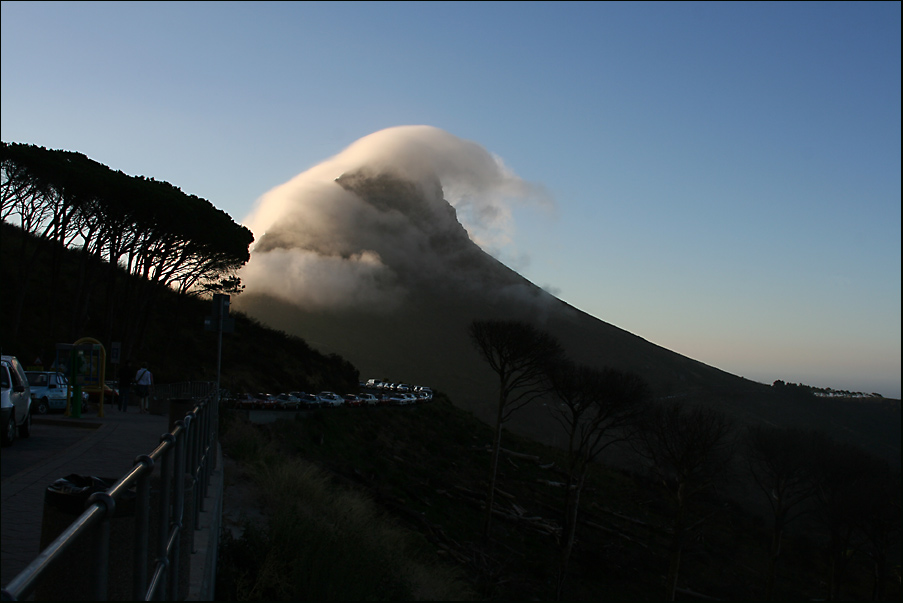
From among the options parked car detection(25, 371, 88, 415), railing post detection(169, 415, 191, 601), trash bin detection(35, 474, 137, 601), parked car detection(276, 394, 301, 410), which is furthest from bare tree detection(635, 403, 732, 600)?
trash bin detection(35, 474, 137, 601)

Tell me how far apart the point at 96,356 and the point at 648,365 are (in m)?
147

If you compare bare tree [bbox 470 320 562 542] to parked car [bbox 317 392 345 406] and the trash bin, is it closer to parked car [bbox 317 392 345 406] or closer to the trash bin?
parked car [bbox 317 392 345 406]

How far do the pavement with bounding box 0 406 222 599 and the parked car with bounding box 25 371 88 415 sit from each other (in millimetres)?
2369

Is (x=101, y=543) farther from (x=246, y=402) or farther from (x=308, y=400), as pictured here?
(x=308, y=400)

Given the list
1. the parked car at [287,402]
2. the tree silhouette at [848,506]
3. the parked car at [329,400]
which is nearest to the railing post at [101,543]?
the parked car at [287,402]

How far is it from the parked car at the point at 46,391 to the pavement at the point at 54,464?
2369mm

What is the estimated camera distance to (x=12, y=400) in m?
13.6

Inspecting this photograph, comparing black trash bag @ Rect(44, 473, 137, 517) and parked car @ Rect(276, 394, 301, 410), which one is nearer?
black trash bag @ Rect(44, 473, 137, 517)

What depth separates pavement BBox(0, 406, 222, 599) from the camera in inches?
249

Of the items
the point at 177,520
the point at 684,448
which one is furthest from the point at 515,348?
the point at 177,520

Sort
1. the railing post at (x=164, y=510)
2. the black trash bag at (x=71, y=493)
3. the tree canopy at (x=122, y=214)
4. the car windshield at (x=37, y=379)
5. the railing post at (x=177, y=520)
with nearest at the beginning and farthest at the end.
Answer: the railing post at (x=164, y=510) < the railing post at (x=177, y=520) < the black trash bag at (x=71, y=493) < the car windshield at (x=37, y=379) < the tree canopy at (x=122, y=214)

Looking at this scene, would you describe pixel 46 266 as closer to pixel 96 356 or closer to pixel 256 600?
pixel 96 356

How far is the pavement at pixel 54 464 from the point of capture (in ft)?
20.7

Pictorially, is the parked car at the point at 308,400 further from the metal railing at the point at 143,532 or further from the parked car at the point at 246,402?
the metal railing at the point at 143,532
